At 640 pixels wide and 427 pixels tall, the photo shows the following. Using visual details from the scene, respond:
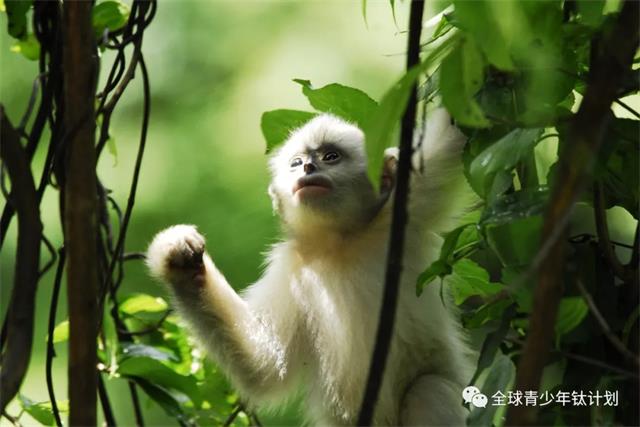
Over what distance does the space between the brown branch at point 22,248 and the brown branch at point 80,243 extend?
185mm

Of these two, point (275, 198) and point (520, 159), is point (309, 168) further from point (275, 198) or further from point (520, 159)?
point (520, 159)

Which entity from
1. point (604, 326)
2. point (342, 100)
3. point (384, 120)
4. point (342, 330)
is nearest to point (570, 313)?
point (604, 326)

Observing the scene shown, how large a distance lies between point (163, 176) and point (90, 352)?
3.70 meters

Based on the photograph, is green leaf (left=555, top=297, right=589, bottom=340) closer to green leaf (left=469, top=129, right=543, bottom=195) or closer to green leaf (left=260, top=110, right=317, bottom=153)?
green leaf (left=469, top=129, right=543, bottom=195)

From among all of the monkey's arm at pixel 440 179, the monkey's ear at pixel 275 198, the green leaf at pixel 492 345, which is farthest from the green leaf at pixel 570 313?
the monkey's ear at pixel 275 198

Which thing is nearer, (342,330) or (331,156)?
(342,330)

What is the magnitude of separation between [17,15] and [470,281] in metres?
1.39

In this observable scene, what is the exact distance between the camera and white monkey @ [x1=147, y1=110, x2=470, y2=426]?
11.2ft

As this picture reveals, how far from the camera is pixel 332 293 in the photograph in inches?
142

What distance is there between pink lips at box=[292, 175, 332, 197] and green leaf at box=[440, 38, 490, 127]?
2.04 metres

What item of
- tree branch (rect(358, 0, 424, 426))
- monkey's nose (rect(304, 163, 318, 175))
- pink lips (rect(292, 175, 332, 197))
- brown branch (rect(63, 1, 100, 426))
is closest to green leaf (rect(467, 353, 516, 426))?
tree branch (rect(358, 0, 424, 426))

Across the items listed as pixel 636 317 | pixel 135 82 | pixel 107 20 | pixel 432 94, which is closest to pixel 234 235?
pixel 135 82

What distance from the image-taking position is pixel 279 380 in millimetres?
3680

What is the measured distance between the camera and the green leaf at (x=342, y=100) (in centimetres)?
288
